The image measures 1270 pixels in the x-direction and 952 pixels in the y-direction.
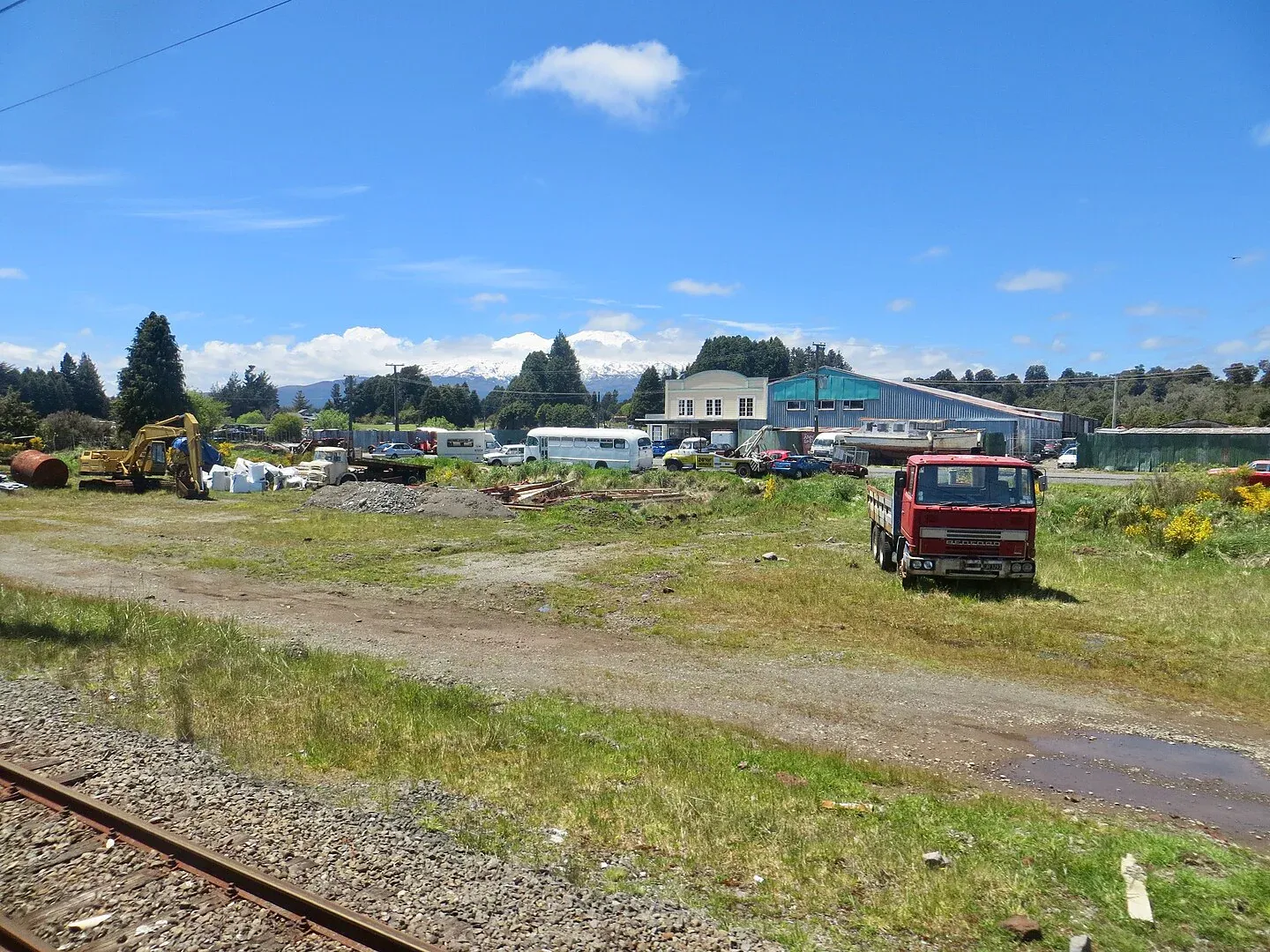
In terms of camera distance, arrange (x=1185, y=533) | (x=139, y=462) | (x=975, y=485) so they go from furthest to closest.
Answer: (x=139, y=462), (x=1185, y=533), (x=975, y=485)

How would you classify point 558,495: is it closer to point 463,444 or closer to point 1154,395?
point 463,444

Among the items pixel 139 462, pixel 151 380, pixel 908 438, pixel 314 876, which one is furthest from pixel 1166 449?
pixel 151 380

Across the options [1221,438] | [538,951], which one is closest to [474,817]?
[538,951]

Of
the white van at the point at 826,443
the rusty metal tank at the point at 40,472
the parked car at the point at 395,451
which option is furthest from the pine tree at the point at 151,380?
the white van at the point at 826,443

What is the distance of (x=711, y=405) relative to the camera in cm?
8288

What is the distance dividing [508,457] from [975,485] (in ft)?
142

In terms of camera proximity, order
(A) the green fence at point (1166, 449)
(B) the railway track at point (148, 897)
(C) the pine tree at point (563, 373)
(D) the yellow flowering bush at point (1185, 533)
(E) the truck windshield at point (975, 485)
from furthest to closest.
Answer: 1. (C) the pine tree at point (563, 373)
2. (A) the green fence at point (1166, 449)
3. (D) the yellow flowering bush at point (1185, 533)
4. (E) the truck windshield at point (975, 485)
5. (B) the railway track at point (148, 897)

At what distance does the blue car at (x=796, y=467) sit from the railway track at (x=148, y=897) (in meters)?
38.5

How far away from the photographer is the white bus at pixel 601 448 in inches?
1890

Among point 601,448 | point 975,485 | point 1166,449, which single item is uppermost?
point 975,485

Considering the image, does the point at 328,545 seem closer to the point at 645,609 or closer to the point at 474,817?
the point at 645,609

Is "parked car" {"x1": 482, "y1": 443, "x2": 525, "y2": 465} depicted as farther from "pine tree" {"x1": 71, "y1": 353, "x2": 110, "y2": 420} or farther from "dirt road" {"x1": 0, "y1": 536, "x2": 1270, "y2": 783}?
"pine tree" {"x1": 71, "y1": 353, "x2": 110, "y2": 420}

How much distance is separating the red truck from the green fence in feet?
117

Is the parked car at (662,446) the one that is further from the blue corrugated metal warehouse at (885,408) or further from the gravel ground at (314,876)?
the gravel ground at (314,876)
